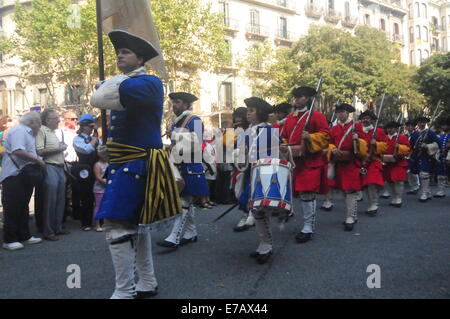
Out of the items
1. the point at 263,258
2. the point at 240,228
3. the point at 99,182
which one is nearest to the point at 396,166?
the point at 240,228

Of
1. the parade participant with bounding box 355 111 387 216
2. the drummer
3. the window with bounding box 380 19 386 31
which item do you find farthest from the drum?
the window with bounding box 380 19 386 31

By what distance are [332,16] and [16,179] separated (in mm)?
44980

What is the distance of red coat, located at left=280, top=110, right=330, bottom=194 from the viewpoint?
20.4ft

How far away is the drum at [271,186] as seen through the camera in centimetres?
482

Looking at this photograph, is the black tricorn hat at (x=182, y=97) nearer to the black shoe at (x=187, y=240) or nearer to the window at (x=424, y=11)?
the black shoe at (x=187, y=240)

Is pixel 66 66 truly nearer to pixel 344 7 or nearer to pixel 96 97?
pixel 96 97

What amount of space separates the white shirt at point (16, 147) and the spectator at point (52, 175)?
0.52m

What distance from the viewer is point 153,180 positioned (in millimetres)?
3688

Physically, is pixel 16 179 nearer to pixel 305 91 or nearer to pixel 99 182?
pixel 99 182

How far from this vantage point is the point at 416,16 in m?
56.9

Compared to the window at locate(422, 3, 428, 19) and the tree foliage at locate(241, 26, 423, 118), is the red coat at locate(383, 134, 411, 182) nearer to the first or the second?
the tree foliage at locate(241, 26, 423, 118)

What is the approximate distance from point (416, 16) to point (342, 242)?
58671 mm
